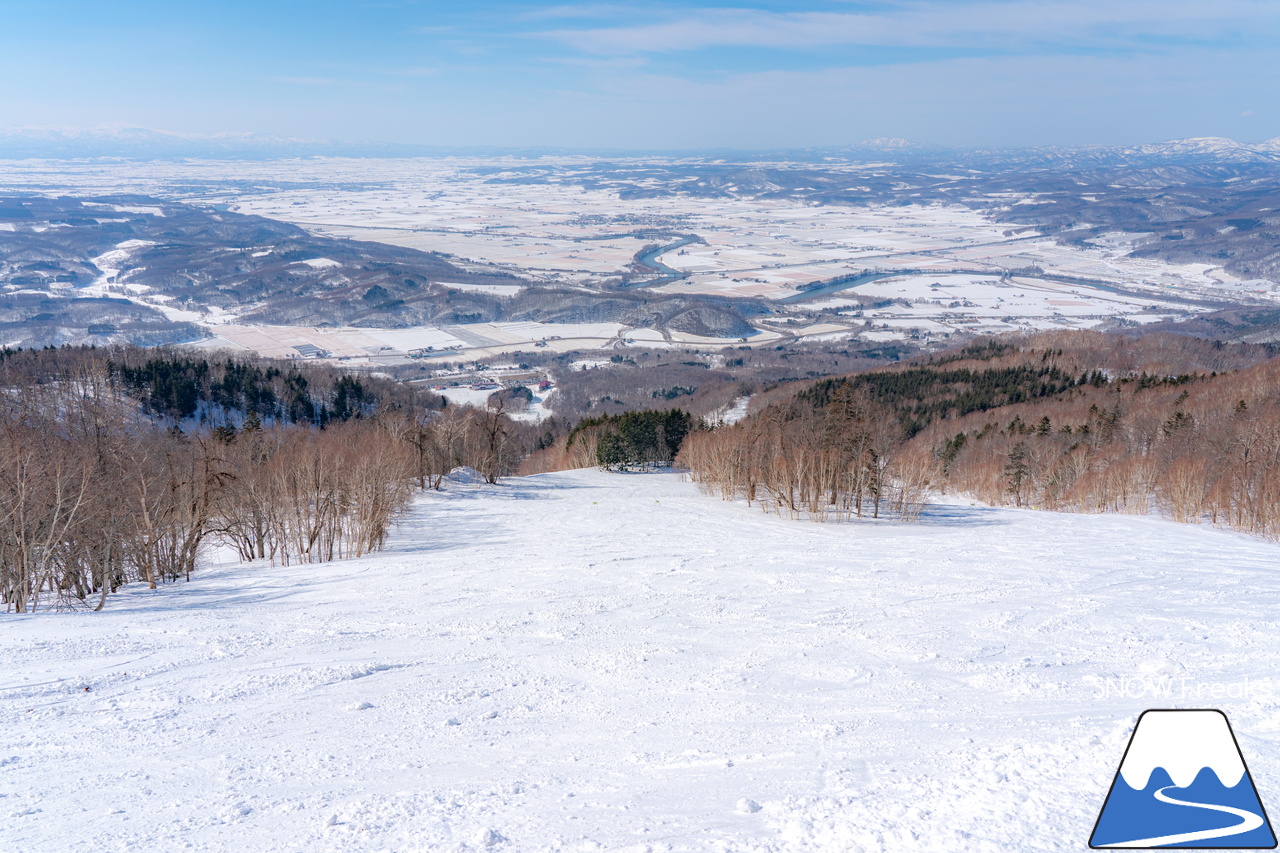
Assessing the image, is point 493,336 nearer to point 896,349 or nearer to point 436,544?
point 896,349

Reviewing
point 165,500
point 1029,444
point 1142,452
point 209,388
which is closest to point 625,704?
point 165,500

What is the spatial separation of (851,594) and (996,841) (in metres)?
9.09

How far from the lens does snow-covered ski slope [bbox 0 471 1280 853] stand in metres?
5.90

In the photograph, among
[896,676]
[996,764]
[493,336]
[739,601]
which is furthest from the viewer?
[493,336]

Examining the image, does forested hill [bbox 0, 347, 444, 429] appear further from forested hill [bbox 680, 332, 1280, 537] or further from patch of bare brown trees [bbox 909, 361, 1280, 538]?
patch of bare brown trees [bbox 909, 361, 1280, 538]

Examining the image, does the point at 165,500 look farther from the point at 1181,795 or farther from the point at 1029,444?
the point at 1029,444

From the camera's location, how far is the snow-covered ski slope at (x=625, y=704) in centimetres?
590

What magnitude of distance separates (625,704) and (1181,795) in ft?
18.1

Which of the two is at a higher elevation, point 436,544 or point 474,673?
point 474,673

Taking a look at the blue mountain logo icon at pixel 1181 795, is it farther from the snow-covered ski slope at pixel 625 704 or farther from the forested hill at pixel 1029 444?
the forested hill at pixel 1029 444

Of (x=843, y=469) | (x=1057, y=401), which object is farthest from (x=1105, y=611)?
(x=1057, y=401)

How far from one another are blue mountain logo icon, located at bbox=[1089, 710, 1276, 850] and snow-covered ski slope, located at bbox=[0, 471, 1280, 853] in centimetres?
48

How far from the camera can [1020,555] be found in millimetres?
18531

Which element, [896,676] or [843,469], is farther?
[843,469]
